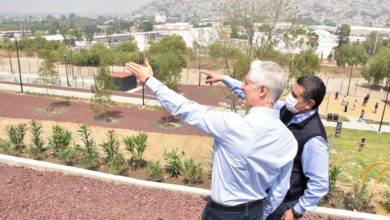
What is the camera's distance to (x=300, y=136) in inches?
111

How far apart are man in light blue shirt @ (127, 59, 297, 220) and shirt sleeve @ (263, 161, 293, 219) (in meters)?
0.09

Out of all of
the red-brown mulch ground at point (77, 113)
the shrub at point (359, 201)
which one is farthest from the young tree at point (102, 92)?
the shrub at point (359, 201)

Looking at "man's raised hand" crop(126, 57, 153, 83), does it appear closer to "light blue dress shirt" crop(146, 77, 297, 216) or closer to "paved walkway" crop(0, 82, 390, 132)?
"light blue dress shirt" crop(146, 77, 297, 216)

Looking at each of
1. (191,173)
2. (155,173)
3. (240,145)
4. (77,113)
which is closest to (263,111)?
(240,145)

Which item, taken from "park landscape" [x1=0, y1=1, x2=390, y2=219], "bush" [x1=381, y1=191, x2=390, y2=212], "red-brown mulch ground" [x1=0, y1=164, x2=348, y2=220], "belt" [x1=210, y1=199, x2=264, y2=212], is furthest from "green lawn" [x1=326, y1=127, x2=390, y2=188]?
"belt" [x1=210, y1=199, x2=264, y2=212]

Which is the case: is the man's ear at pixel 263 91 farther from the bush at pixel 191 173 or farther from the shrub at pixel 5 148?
the shrub at pixel 5 148

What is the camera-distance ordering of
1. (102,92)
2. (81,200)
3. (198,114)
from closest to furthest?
(198,114), (81,200), (102,92)

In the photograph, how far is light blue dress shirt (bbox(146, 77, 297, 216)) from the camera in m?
2.04

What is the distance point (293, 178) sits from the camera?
9.90ft

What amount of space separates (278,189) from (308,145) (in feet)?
1.56

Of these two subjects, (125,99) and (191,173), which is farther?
(125,99)

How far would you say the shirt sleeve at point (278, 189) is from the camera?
2.52 meters

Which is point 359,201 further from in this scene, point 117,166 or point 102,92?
point 102,92

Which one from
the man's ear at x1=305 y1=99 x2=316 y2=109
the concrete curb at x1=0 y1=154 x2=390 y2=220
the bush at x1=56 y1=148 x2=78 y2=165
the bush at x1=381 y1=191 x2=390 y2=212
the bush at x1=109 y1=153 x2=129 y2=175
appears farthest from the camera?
the bush at x1=56 y1=148 x2=78 y2=165
